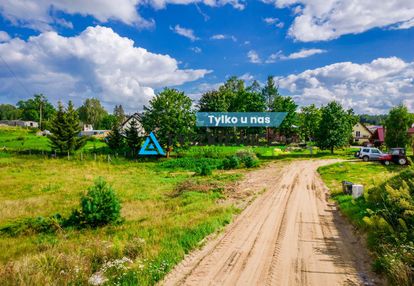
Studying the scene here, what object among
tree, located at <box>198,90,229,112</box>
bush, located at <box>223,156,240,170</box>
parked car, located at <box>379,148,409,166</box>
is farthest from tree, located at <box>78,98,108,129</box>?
parked car, located at <box>379,148,409,166</box>

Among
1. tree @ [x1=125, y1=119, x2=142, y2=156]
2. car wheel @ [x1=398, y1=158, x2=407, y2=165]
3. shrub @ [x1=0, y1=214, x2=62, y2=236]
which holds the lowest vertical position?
shrub @ [x1=0, y1=214, x2=62, y2=236]

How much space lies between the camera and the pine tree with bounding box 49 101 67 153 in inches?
1553

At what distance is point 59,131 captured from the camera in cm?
3978

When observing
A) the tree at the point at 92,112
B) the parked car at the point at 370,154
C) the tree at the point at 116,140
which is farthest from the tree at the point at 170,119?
the tree at the point at 92,112

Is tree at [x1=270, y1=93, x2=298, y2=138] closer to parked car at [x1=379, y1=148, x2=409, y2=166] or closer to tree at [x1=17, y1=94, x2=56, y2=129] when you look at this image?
parked car at [x1=379, y1=148, x2=409, y2=166]

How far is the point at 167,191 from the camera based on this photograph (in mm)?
21656

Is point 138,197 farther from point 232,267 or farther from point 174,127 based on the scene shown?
point 174,127

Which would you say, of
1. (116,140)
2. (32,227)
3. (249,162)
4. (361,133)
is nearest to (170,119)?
(116,140)

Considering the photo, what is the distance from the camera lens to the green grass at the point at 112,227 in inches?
301

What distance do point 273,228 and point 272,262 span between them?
315 centimetres

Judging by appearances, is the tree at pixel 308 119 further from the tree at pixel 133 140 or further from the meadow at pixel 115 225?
the tree at pixel 133 140

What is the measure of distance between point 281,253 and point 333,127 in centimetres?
3800

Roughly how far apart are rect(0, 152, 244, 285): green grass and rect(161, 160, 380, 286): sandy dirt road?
82cm

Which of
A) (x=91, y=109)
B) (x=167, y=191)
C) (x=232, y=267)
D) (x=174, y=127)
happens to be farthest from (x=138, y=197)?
(x=91, y=109)
